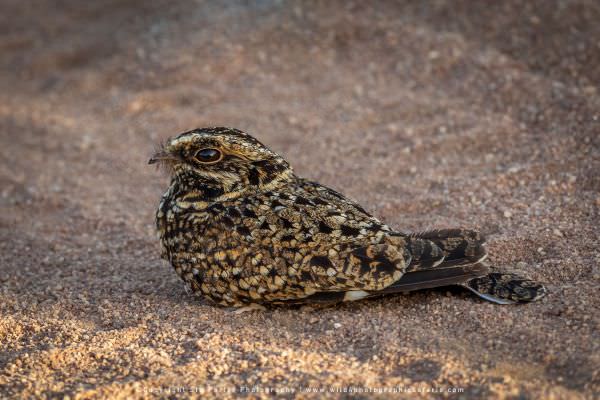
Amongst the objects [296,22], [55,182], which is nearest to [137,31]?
[296,22]

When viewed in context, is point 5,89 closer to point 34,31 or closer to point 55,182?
point 34,31

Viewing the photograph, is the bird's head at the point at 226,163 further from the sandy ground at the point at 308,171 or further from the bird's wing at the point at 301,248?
the sandy ground at the point at 308,171

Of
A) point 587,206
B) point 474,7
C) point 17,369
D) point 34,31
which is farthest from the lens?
point 34,31

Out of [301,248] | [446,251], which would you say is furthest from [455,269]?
[301,248]

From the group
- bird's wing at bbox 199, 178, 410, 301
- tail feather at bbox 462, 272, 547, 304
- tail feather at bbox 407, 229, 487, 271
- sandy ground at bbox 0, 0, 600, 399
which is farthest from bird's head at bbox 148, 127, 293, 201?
tail feather at bbox 462, 272, 547, 304

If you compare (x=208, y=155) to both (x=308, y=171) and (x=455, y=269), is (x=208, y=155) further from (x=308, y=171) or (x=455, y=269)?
(x=308, y=171)

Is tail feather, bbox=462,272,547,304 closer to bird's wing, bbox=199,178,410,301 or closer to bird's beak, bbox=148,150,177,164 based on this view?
bird's wing, bbox=199,178,410,301


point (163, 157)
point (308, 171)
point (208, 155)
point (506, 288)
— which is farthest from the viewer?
point (308, 171)
